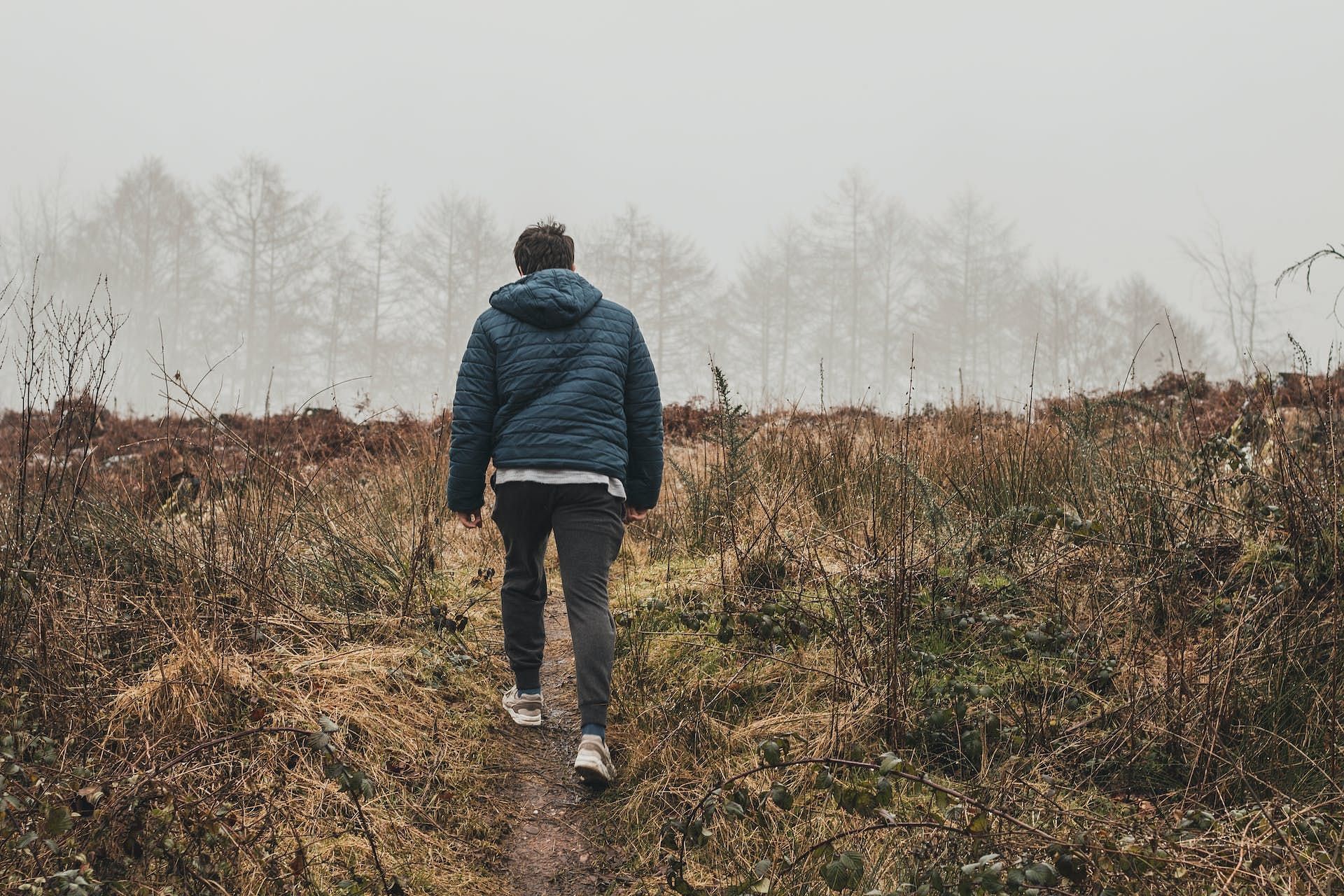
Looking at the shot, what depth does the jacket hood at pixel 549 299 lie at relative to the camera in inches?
121

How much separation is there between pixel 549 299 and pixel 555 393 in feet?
1.15

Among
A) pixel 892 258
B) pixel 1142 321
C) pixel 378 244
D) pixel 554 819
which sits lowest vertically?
pixel 554 819

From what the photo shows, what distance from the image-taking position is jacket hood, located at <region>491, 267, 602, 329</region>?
10.1 feet

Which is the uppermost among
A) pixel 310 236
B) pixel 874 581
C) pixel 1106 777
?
pixel 310 236

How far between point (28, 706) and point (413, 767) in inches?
50.2

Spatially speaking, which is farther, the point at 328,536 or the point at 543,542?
the point at 328,536

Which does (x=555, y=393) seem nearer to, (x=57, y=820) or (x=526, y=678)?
(x=526, y=678)

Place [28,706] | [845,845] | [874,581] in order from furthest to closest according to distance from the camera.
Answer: [874,581]
[28,706]
[845,845]

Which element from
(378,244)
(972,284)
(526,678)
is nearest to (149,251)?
(378,244)

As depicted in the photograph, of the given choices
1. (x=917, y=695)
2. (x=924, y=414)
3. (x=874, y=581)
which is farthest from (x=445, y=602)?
(x=924, y=414)

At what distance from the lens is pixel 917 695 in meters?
3.00

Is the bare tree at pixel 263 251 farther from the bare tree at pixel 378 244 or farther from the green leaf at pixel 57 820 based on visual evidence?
the green leaf at pixel 57 820

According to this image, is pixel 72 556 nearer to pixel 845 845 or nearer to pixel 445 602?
pixel 445 602

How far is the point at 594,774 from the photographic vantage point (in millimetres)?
2980
